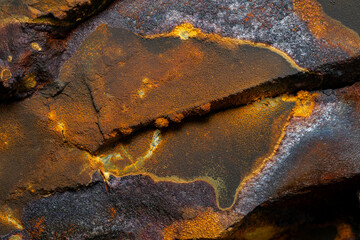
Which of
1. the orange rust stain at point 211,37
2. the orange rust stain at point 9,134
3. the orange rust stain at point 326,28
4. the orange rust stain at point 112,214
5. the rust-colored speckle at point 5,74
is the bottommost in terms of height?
the orange rust stain at point 112,214

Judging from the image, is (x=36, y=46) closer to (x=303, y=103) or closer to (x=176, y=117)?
(x=176, y=117)

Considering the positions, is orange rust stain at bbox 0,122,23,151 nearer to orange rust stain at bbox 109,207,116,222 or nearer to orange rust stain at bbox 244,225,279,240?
orange rust stain at bbox 109,207,116,222

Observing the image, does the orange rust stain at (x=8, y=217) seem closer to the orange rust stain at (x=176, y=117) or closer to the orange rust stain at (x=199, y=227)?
the orange rust stain at (x=199, y=227)

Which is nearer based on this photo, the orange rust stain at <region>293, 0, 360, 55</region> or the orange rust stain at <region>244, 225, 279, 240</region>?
the orange rust stain at <region>293, 0, 360, 55</region>

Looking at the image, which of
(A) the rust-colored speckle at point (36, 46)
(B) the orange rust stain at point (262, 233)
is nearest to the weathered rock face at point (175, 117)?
(A) the rust-colored speckle at point (36, 46)

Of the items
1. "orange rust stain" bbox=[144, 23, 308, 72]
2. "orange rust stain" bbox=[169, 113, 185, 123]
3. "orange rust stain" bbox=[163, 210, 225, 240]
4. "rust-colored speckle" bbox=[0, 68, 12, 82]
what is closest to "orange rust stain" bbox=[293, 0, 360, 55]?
"orange rust stain" bbox=[144, 23, 308, 72]

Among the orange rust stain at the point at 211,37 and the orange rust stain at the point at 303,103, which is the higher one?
the orange rust stain at the point at 211,37

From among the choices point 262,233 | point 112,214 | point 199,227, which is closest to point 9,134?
point 112,214

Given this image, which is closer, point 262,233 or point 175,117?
point 175,117
